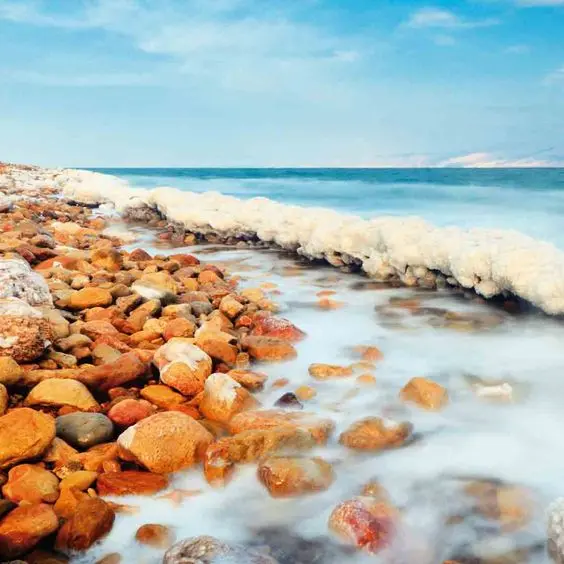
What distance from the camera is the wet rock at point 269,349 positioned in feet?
11.4

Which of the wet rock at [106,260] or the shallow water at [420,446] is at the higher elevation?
the wet rock at [106,260]

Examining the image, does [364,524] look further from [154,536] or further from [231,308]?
[231,308]

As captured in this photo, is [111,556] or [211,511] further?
[211,511]

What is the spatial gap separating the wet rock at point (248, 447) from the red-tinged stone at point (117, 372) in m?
0.71

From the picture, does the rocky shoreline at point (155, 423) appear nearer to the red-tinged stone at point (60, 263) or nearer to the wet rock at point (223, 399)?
the wet rock at point (223, 399)

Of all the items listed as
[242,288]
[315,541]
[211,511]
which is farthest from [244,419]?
[242,288]

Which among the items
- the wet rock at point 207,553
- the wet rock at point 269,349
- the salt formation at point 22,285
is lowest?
the wet rock at point 207,553

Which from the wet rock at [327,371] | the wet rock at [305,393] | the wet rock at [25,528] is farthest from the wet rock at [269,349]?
the wet rock at [25,528]

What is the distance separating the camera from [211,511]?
209 cm

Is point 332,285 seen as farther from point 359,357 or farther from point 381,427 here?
point 381,427

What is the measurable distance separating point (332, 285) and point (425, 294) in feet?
3.02

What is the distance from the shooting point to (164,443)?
2268mm

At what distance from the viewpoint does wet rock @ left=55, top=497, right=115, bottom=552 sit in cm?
184

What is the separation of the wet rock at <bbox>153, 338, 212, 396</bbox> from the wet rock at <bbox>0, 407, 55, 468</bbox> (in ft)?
2.35
